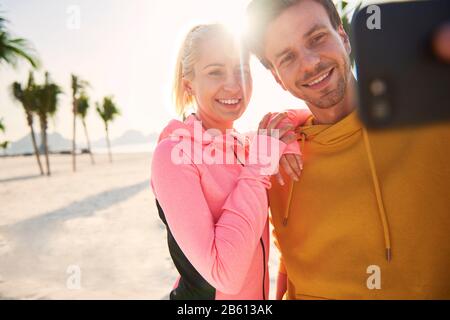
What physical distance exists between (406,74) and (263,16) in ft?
3.71

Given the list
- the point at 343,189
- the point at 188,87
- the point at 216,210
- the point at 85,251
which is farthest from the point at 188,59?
the point at 85,251

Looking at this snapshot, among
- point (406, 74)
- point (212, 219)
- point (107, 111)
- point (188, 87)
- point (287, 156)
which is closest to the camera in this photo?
point (406, 74)

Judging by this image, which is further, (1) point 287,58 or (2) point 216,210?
(1) point 287,58

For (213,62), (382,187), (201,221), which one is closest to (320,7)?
(213,62)

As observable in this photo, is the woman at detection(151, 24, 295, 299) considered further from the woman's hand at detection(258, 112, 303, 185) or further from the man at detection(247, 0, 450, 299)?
the man at detection(247, 0, 450, 299)

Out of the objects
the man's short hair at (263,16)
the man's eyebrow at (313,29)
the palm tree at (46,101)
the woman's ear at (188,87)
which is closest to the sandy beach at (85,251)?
the woman's ear at (188,87)

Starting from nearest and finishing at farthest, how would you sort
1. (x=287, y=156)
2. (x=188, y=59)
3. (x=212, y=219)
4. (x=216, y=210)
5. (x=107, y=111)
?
(x=212, y=219) < (x=216, y=210) < (x=287, y=156) < (x=188, y=59) < (x=107, y=111)

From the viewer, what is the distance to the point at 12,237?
26.4 ft

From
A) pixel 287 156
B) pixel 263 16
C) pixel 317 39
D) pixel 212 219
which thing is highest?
pixel 263 16

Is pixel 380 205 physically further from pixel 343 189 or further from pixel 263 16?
pixel 263 16

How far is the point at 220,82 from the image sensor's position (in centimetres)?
189

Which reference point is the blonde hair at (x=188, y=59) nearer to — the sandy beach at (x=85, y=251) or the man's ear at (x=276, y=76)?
the man's ear at (x=276, y=76)

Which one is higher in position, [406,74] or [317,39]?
[317,39]

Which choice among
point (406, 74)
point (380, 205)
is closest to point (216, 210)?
point (380, 205)
